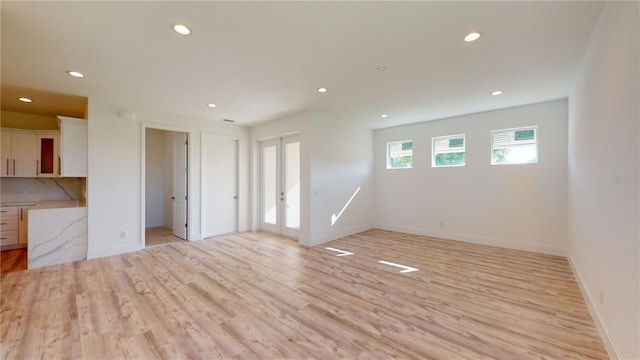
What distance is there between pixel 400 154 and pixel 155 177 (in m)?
6.77

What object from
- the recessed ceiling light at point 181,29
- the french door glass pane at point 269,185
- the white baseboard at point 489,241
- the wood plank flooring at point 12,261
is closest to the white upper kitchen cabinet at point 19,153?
the wood plank flooring at point 12,261

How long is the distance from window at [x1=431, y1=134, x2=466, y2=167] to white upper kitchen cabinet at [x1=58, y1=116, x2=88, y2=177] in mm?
6760

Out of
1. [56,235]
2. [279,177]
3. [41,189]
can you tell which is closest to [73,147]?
[56,235]

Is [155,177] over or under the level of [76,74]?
under

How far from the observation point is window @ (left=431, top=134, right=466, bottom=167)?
5.43 m

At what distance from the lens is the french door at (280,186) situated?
563 cm

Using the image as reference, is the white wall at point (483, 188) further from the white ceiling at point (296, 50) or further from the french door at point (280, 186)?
the french door at point (280, 186)

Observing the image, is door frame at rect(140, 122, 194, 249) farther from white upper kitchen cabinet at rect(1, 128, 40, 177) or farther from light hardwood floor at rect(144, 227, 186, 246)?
white upper kitchen cabinet at rect(1, 128, 40, 177)

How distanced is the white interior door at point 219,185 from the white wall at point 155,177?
2.38 m

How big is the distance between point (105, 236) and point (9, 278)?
3.66ft

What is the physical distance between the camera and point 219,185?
Result: 5.87 metres

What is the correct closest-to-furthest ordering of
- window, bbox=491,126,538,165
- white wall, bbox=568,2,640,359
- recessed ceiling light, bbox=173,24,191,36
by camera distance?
white wall, bbox=568,2,640,359 < recessed ceiling light, bbox=173,24,191,36 < window, bbox=491,126,538,165

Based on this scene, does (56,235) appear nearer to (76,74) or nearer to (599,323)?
(76,74)

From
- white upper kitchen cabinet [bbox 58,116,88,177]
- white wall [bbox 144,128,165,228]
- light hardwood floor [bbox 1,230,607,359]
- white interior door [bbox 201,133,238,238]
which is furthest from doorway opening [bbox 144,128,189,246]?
light hardwood floor [bbox 1,230,607,359]
